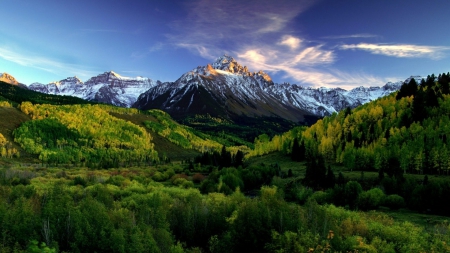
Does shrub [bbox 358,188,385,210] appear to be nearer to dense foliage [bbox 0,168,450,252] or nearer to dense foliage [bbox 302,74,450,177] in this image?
dense foliage [bbox 302,74,450,177]

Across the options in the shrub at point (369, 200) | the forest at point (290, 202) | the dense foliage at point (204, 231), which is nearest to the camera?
the dense foliage at point (204, 231)

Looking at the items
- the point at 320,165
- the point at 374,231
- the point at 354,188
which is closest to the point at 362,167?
the point at 320,165

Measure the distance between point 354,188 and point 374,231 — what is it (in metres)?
42.7

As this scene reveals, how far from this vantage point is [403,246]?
123 ft

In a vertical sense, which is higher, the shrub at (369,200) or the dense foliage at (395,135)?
the dense foliage at (395,135)

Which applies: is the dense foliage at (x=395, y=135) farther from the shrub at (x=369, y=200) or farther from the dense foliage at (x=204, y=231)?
the dense foliage at (x=204, y=231)

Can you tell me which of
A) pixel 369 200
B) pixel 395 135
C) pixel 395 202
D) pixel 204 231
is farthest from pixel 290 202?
pixel 395 135

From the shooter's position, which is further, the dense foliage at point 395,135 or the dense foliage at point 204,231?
the dense foliage at point 395,135

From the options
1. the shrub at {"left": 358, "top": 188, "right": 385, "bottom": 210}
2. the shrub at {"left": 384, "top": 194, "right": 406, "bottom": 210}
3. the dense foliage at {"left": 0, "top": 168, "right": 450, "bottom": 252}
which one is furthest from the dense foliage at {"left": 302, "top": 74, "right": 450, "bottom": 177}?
the dense foliage at {"left": 0, "top": 168, "right": 450, "bottom": 252}

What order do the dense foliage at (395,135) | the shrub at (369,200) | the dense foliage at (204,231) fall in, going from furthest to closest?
1. the dense foliage at (395,135)
2. the shrub at (369,200)
3. the dense foliage at (204,231)

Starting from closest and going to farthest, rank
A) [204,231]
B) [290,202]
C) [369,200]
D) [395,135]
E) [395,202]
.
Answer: [204,231]
[395,202]
[369,200]
[290,202]
[395,135]

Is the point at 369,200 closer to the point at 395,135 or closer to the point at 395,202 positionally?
the point at 395,202

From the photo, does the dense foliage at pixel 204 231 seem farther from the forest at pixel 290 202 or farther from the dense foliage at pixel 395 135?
the dense foliage at pixel 395 135

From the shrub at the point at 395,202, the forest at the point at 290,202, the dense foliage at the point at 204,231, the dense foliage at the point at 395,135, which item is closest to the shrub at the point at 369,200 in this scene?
the forest at the point at 290,202
